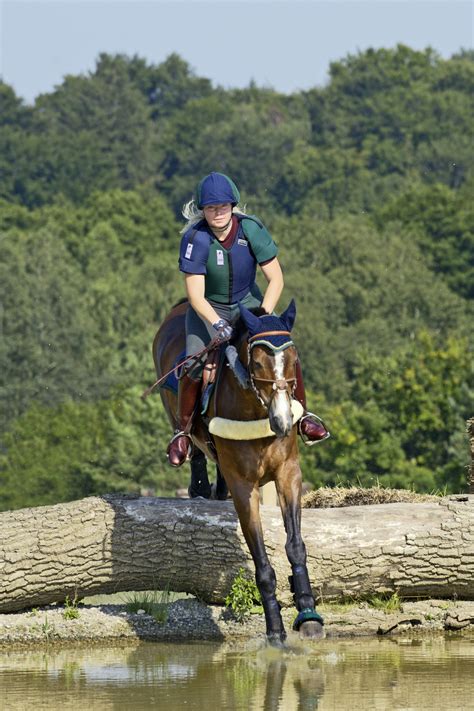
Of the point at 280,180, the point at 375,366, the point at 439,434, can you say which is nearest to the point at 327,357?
the point at 375,366

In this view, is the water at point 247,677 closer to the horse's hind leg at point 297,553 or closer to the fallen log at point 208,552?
the horse's hind leg at point 297,553

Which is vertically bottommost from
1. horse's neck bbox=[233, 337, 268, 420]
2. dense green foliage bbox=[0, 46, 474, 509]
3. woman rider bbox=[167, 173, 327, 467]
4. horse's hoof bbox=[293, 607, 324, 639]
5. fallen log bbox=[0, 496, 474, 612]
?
horse's hoof bbox=[293, 607, 324, 639]

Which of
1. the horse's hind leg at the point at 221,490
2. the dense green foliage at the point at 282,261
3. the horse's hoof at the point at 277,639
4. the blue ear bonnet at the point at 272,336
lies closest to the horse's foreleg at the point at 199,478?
the horse's hind leg at the point at 221,490

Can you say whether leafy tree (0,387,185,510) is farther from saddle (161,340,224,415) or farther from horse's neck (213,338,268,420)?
horse's neck (213,338,268,420)

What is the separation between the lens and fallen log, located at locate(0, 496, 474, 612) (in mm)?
13312

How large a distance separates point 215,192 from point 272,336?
70.1 inches

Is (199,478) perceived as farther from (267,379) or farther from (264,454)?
(267,379)

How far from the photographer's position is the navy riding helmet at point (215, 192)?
42.4ft

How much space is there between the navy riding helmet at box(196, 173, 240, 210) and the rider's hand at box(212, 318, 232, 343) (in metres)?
0.98

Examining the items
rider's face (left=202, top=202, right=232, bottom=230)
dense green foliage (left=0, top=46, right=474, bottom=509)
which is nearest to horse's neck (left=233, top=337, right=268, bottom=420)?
rider's face (left=202, top=202, right=232, bottom=230)

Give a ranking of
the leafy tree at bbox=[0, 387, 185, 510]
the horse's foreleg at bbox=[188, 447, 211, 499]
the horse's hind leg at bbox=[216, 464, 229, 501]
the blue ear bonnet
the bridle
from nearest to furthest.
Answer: the bridle, the blue ear bonnet, the horse's hind leg at bbox=[216, 464, 229, 501], the horse's foreleg at bbox=[188, 447, 211, 499], the leafy tree at bbox=[0, 387, 185, 510]

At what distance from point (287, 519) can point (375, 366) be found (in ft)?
217

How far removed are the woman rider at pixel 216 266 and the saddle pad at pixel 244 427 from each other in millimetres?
452

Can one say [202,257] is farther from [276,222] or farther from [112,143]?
[112,143]
